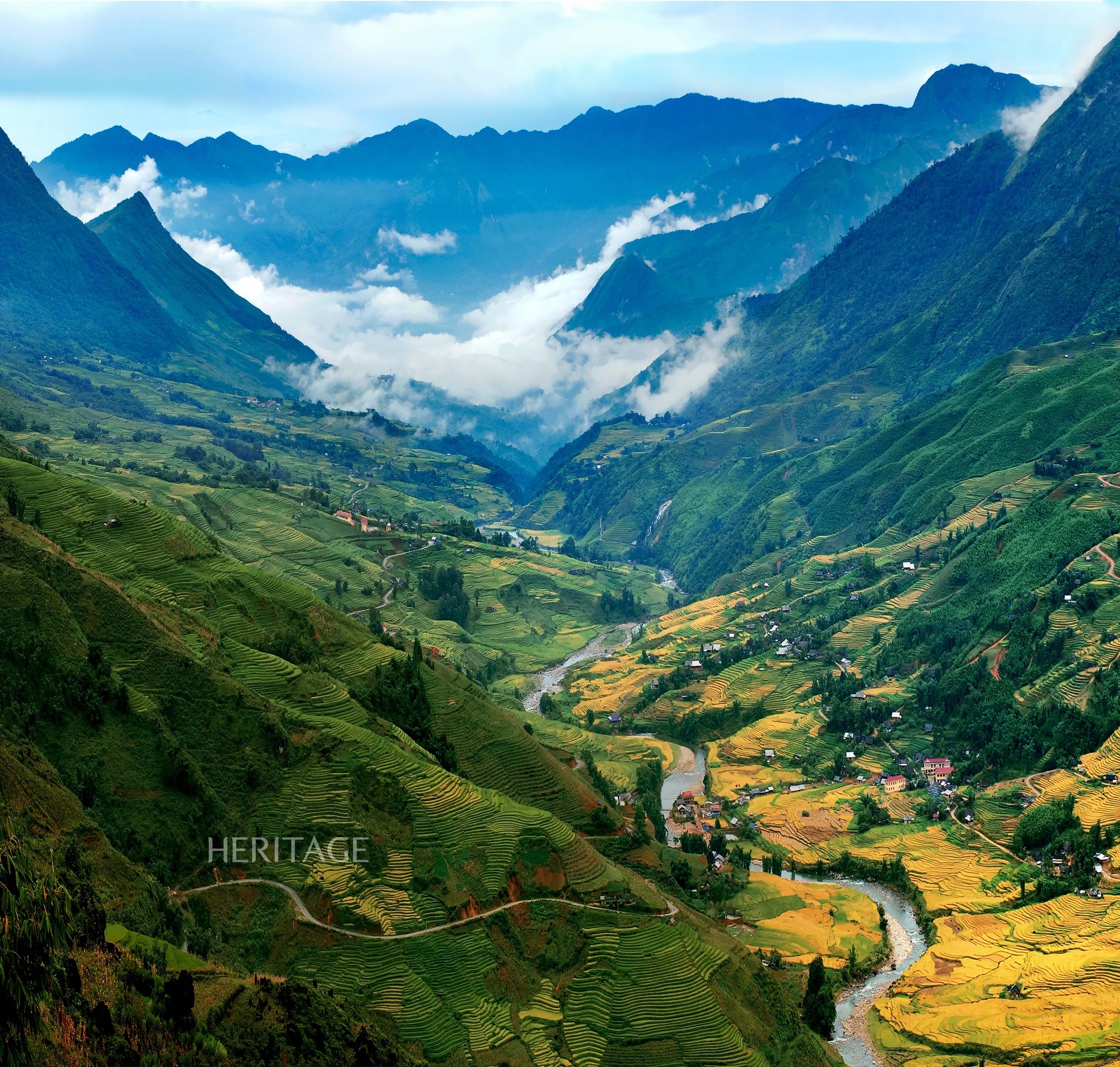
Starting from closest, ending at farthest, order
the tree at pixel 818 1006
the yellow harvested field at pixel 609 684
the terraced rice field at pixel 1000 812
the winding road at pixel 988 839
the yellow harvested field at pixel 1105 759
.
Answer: the tree at pixel 818 1006
the winding road at pixel 988 839
the terraced rice field at pixel 1000 812
the yellow harvested field at pixel 1105 759
the yellow harvested field at pixel 609 684

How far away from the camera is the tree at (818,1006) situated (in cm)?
8162

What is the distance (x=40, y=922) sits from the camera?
144 ft

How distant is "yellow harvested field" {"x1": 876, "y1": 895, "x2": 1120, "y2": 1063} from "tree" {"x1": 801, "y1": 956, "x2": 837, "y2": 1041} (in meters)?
7.91

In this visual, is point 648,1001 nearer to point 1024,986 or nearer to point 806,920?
point 1024,986

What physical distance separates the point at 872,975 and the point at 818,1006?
59.8ft

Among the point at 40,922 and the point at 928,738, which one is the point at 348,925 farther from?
the point at 928,738

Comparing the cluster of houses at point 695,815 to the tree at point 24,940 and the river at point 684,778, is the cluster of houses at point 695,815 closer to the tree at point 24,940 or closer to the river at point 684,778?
the river at point 684,778

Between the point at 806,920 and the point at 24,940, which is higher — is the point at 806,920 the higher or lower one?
the lower one

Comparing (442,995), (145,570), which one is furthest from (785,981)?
(145,570)

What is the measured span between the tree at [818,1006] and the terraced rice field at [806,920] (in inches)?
495

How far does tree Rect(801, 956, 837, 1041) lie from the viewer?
81625mm

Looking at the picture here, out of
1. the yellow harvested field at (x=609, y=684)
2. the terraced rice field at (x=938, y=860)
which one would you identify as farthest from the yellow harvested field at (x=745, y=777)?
the yellow harvested field at (x=609, y=684)

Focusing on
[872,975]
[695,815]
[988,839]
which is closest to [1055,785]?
[988,839]

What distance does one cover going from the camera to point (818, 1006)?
8169 cm
